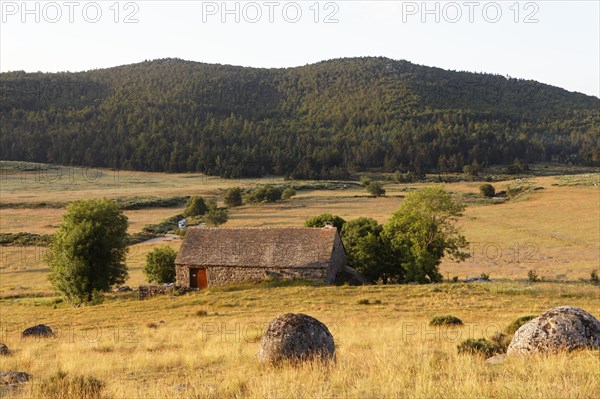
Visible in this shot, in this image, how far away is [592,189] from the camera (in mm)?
111750

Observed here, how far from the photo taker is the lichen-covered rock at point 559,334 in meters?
11.4

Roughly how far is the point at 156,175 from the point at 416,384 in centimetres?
17445

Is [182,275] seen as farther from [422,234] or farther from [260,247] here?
[422,234]

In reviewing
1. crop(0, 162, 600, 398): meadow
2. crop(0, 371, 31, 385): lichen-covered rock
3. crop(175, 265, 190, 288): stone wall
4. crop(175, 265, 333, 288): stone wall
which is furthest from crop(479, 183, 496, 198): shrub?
crop(0, 371, 31, 385): lichen-covered rock

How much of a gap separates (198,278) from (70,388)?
36.4m

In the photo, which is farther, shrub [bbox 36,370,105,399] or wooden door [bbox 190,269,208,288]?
wooden door [bbox 190,269,208,288]

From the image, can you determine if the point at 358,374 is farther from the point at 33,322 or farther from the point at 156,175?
the point at 156,175

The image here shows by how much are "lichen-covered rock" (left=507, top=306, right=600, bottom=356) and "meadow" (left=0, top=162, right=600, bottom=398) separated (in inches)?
20.9

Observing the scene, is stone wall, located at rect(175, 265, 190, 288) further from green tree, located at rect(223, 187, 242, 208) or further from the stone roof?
green tree, located at rect(223, 187, 242, 208)

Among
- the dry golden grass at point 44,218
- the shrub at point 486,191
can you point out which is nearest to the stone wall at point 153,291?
the dry golden grass at point 44,218

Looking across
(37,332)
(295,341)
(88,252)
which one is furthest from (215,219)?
(295,341)

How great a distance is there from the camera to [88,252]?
42.2 meters

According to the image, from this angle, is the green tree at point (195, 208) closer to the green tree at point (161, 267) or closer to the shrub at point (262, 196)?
the shrub at point (262, 196)

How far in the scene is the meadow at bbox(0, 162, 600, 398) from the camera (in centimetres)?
904
